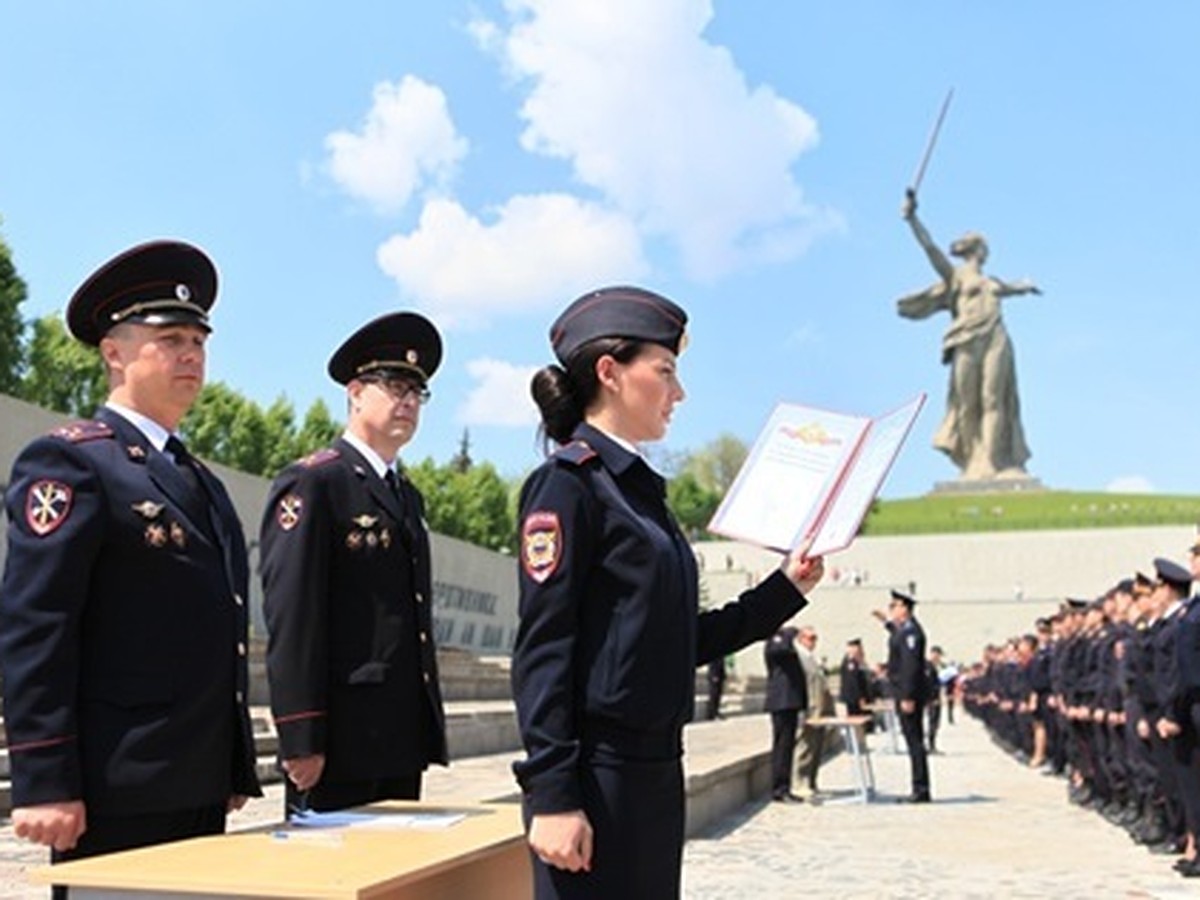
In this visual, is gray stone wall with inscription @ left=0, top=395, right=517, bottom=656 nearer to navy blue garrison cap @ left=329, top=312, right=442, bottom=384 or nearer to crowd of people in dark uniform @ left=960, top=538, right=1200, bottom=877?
crowd of people in dark uniform @ left=960, top=538, right=1200, bottom=877

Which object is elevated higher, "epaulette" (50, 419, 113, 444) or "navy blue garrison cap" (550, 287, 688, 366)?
"navy blue garrison cap" (550, 287, 688, 366)

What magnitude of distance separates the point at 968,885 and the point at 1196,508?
74.3 meters

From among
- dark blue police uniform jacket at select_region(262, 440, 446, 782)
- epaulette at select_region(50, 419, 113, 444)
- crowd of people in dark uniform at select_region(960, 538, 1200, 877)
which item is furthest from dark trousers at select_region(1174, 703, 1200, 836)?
epaulette at select_region(50, 419, 113, 444)

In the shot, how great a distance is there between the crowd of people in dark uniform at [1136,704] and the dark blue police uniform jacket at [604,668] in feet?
19.1

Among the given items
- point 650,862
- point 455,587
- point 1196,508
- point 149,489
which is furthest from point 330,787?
point 1196,508

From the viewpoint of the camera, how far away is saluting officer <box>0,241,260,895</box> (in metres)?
3.10

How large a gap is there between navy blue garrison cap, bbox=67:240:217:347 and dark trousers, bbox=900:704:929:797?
1094cm

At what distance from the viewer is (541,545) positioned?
2.96 m

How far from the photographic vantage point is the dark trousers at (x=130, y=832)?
3.19 meters

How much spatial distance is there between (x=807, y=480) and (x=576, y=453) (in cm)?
72

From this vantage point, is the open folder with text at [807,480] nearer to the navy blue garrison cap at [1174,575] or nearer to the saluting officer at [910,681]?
the navy blue garrison cap at [1174,575]

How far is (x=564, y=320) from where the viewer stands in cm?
325

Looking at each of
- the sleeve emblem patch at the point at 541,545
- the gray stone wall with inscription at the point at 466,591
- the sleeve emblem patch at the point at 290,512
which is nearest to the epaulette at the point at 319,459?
the sleeve emblem patch at the point at 290,512

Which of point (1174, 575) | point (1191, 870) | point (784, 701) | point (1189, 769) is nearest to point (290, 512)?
point (1189, 769)
